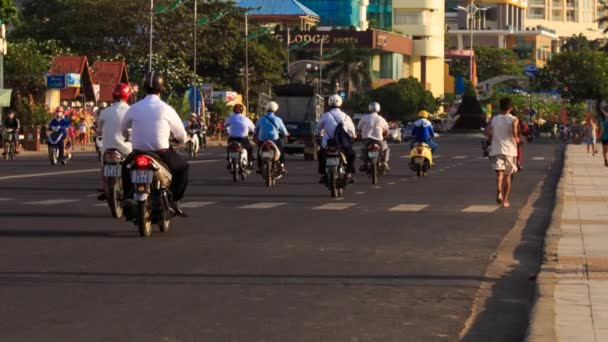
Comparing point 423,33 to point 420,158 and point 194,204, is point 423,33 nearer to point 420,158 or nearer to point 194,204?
point 420,158

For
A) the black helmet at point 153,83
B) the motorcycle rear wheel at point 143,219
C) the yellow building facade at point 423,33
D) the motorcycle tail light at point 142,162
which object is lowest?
the motorcycle rear wheel at point 143,219

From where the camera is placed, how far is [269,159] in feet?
108

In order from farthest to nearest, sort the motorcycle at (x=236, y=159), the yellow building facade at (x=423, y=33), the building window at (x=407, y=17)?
the building window at (x=407, y=17), the yellow building facade at (x=423, y=33), the motorcycle at (x=236, y=159)

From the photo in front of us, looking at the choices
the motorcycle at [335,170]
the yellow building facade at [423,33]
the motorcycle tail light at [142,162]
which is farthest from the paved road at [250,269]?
the yellow building facade at [423,33]

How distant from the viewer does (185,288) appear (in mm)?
13344

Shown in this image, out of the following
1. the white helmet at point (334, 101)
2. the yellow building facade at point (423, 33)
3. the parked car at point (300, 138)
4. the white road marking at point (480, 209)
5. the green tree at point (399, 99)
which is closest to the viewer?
the white road marking at point (480, 209)

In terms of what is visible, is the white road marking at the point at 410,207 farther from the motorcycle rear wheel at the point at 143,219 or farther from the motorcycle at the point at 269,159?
the motorcycle rear wheel at the point at 143,219

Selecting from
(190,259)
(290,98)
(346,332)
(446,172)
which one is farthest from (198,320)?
(290,98)

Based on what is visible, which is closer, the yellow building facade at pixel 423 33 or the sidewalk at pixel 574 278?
the sidewalk at pixel 574 278

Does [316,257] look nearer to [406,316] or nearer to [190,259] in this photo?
[190,259]

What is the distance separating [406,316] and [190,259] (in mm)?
4415

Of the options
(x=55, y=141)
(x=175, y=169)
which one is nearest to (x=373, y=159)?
(x=55, y=141)

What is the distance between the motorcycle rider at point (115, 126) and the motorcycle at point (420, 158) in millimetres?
19114

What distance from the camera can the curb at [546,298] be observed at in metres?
10.5
